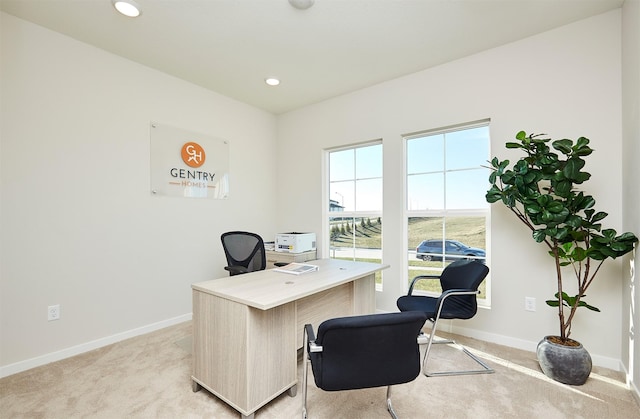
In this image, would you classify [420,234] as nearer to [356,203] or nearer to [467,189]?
[467,189]

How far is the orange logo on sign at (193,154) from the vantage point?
334cm

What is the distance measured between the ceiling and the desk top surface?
2.02 m

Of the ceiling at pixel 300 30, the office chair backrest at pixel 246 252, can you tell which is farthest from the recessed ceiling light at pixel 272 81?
the office chair backrest at pixel 246 252

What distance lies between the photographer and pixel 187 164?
132 inches

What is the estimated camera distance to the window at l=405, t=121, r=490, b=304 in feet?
9.62

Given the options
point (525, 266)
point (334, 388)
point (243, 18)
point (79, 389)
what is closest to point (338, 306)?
point (334, 388)

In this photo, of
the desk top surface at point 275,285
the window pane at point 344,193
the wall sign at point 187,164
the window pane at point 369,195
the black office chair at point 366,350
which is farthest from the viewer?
the window pane at point 344,193

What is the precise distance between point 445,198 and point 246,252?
2148mm

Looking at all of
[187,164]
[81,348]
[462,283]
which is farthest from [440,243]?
[81,348]

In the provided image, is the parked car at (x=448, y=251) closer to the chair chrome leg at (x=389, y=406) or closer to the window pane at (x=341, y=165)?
the window pane at (x=341, y=165)

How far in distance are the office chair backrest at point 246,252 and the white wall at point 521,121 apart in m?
1.44

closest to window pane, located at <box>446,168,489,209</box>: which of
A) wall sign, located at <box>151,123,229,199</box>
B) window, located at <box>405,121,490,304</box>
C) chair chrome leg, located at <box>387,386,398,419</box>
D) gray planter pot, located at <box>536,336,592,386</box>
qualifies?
window, located at <box>405,121,490,304</box>

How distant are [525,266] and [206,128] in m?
3.69

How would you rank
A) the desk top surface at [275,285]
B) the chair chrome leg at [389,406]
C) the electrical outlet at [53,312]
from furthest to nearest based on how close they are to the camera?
the electrical outlet at [53,312] < the chair chrome leg at [389,406] < the desk top surface at [275,285]
